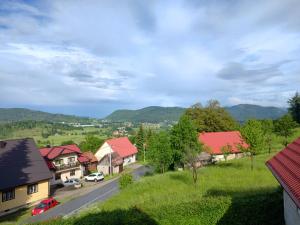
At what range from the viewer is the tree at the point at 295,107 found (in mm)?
83812

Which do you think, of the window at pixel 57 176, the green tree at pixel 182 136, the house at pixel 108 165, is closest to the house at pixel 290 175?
the green tree at pixel 182 136

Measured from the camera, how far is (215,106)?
73.9 meters

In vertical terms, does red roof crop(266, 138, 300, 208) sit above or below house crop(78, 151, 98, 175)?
above

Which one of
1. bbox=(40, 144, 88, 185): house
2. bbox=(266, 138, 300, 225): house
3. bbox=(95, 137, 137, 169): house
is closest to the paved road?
bbox=(40, 144, 88, 185): house

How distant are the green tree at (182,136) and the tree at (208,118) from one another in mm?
20691

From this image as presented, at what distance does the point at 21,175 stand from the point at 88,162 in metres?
26.6

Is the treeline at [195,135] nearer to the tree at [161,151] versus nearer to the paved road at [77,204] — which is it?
the tree at [161,151]

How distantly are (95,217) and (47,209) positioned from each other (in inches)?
801

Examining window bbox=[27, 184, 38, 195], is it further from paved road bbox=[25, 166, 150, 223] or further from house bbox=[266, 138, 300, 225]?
house bbox=[266, 138, 300, 225]

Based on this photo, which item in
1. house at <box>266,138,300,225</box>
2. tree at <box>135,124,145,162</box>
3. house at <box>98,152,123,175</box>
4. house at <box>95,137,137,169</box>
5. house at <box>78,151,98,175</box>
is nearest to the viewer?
house at <box>266,138,300,225</box>

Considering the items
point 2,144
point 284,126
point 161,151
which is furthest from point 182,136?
point 2,144

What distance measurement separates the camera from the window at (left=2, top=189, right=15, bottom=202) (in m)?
34.7

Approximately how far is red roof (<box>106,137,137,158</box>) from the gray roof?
31.5 metres

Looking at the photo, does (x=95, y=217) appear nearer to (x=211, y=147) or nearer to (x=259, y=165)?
(x=259, y=165)
